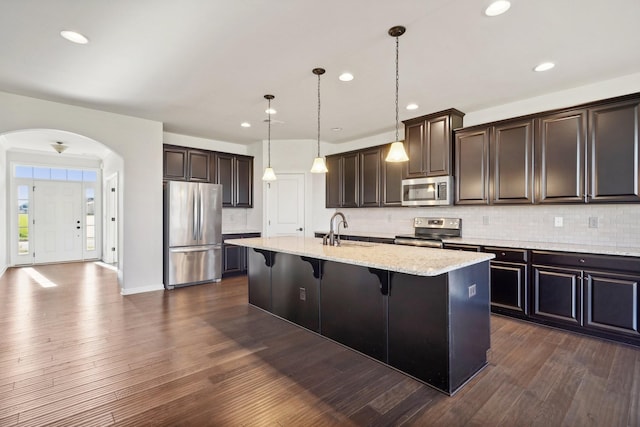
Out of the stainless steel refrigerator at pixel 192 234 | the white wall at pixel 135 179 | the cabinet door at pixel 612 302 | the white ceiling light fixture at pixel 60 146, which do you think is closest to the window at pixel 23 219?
the white ceiling light fixture at pixel 60 146

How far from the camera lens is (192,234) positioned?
5.30m

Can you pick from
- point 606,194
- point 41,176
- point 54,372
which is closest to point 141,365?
point 54,372

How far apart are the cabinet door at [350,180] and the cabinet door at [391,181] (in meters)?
0.59

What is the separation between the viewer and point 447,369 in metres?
2.12

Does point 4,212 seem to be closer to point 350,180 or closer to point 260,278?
point 260,278

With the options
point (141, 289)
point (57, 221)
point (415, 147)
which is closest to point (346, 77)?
point (415, 147)

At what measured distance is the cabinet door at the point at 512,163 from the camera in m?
3.76

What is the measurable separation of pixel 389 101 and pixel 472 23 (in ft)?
5.73

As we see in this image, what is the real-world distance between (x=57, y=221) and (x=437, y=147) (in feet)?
29.1

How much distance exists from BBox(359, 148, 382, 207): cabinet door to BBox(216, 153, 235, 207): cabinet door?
2581mm

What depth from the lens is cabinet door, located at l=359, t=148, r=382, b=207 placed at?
5.48 m

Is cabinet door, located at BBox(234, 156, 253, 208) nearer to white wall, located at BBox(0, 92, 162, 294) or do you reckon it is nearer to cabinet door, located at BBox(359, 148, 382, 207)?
white wall, located at BBox(0, 92, 162, 294)

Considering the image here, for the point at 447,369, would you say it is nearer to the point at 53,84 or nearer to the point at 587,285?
the point at 587,285

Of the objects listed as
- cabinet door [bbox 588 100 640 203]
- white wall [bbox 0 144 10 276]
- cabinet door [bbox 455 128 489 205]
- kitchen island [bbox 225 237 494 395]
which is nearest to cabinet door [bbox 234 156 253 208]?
kitchen island [bbox 225 237 494 395]
